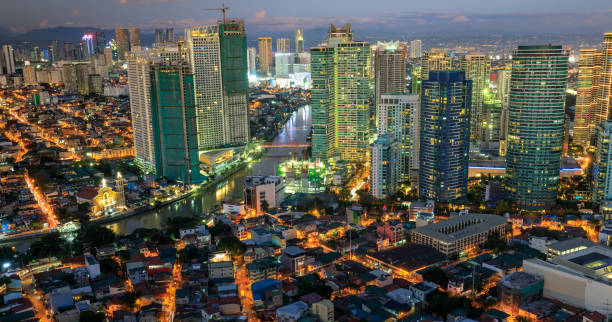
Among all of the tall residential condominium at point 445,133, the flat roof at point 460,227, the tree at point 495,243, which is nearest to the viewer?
the tree at point 495,243

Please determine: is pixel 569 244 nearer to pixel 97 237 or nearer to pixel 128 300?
pixel 128 300

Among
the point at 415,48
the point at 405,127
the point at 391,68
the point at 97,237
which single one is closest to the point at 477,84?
the point at 391,68

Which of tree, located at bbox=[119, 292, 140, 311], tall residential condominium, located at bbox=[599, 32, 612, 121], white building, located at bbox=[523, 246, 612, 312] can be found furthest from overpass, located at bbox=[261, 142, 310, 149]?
tree, located at bbox=[119, 292, 140, 311]

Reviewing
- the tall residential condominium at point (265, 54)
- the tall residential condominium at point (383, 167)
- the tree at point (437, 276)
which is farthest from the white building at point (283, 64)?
the tree at point (437, 276)

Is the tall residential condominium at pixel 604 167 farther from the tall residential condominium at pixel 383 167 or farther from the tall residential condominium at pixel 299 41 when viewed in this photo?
the tall residential condominium at pixel 299 41

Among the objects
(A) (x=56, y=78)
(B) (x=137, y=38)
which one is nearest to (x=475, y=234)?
(A) (x=56, y=78)

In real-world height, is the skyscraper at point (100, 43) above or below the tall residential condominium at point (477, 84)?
above

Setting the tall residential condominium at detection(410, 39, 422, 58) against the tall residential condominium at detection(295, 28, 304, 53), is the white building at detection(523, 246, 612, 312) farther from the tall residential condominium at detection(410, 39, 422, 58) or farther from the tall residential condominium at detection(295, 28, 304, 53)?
the tall residential condominium at detection(295, 28, 304, 53)
